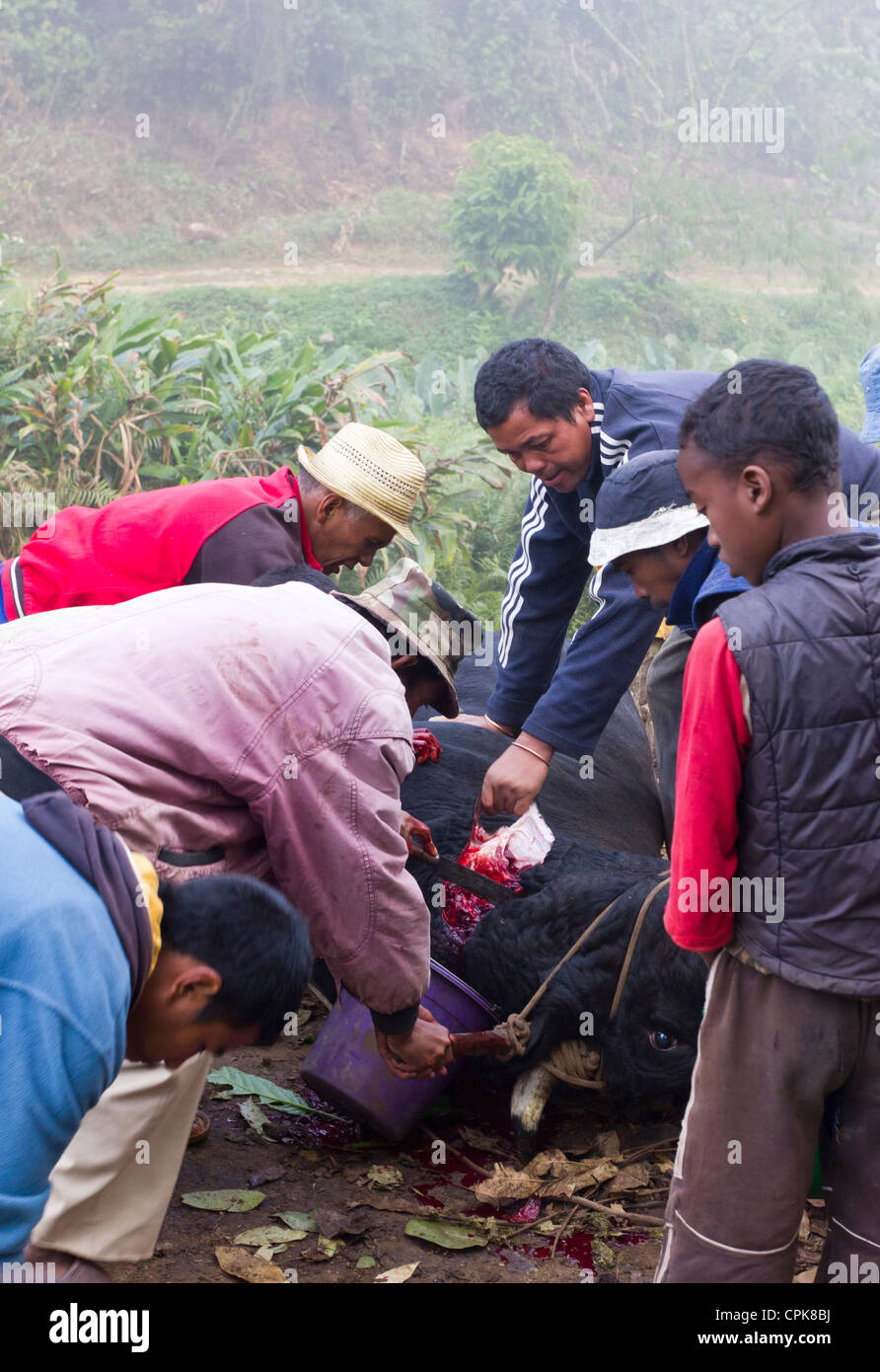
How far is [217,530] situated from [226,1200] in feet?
5.28

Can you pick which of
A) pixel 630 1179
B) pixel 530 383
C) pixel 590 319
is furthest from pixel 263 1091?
pixel 590 319

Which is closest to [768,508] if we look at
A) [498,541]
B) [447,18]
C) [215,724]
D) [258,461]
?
[215,724]

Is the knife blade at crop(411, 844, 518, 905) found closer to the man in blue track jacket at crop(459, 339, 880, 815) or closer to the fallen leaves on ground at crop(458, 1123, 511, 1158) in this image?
Result: the man in blue track jacket at crop(459, 339, 880, 815)

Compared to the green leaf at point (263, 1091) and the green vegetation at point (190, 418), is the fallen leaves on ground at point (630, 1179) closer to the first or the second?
the green leaf at point (263, 1091)

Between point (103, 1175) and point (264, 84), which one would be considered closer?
point (103, 1175)

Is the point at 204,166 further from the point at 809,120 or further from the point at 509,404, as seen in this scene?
the point at 509,404

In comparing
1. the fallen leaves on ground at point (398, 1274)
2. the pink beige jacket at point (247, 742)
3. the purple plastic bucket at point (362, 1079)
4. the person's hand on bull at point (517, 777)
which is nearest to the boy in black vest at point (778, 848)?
the pink beige jacket at point (247, 742)

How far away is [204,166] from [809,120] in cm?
1041

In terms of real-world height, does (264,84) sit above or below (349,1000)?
above

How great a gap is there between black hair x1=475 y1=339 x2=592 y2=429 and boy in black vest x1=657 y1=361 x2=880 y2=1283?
1422mm

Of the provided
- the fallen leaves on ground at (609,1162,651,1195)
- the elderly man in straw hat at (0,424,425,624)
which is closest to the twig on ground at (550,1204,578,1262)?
the fallen leaves on ground at (609,1162,651,1195)

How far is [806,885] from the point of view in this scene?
189 cm

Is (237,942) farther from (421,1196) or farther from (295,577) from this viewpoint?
(421,1196)

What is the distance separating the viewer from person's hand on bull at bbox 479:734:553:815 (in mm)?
3404
